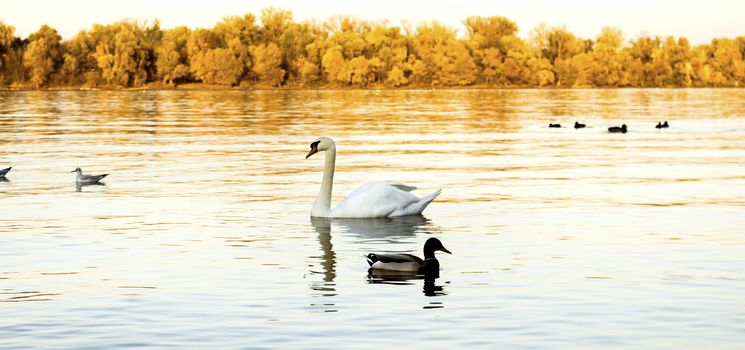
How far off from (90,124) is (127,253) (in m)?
50.0

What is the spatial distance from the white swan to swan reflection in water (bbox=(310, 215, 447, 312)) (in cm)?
11

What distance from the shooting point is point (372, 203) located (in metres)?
22.3

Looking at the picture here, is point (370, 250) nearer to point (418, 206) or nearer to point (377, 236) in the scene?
point (377, 236)

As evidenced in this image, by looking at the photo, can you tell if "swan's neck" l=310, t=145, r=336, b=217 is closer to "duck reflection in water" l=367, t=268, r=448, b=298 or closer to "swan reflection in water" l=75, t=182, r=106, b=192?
"duck reflection in water" l=367, t=268, r=448, b=298

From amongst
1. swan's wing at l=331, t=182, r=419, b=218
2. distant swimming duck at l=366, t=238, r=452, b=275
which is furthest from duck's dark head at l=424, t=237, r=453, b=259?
swan's wing at l=331, t=182, r=419, b=218

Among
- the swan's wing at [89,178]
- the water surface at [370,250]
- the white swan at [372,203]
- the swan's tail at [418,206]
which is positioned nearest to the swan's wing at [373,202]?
the white swan at [372,203]

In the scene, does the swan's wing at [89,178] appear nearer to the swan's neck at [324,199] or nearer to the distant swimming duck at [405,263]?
the swan's neck at [324,199]

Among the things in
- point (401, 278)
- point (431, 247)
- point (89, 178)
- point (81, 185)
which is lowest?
point (81, 185)

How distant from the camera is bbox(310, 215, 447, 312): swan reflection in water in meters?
15.5

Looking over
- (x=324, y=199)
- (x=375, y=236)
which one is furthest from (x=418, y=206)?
(x=375, y=236)

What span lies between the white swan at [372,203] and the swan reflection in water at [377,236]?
115mm

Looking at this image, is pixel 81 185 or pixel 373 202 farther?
pixel 81 185

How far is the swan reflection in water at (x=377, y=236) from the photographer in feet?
50.7

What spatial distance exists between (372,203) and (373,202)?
0.09 ft
